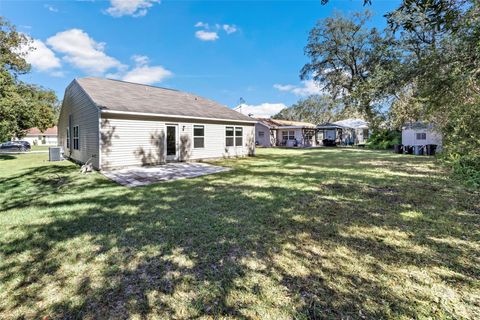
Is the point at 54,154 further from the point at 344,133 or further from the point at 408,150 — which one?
the point at 344,133

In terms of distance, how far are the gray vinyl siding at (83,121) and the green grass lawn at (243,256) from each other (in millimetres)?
4812

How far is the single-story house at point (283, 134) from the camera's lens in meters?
27.8

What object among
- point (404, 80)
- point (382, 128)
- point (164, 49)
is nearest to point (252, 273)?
point (404, 80)

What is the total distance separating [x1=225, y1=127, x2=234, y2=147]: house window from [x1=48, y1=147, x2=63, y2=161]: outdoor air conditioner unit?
10122mm

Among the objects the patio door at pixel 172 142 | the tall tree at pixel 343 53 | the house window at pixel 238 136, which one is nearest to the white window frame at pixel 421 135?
the tall tree at pixel 343 53

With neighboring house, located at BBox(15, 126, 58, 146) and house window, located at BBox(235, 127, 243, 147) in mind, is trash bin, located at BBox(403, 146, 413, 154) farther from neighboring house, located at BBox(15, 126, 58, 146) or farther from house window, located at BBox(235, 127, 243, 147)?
neighboring house, located at BBox(15, 126, 58, 146)

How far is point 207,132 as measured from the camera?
44.8ft

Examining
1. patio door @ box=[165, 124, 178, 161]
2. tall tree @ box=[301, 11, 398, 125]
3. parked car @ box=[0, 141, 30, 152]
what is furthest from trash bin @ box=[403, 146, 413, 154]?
parked car @ box=[0, 141, 30, 152]

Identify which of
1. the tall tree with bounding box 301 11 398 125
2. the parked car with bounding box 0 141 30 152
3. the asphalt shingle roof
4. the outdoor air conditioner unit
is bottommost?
the outdoor air conditioner unit

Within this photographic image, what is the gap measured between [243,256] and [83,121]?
477 inches

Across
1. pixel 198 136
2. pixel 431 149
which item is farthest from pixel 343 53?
pixel 198 136

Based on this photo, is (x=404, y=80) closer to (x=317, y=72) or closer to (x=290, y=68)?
(x=317, y=72)

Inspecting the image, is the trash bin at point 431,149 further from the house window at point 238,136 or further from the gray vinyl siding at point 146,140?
the gray vinyl siding at point 146,140

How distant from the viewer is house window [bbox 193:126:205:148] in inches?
515
